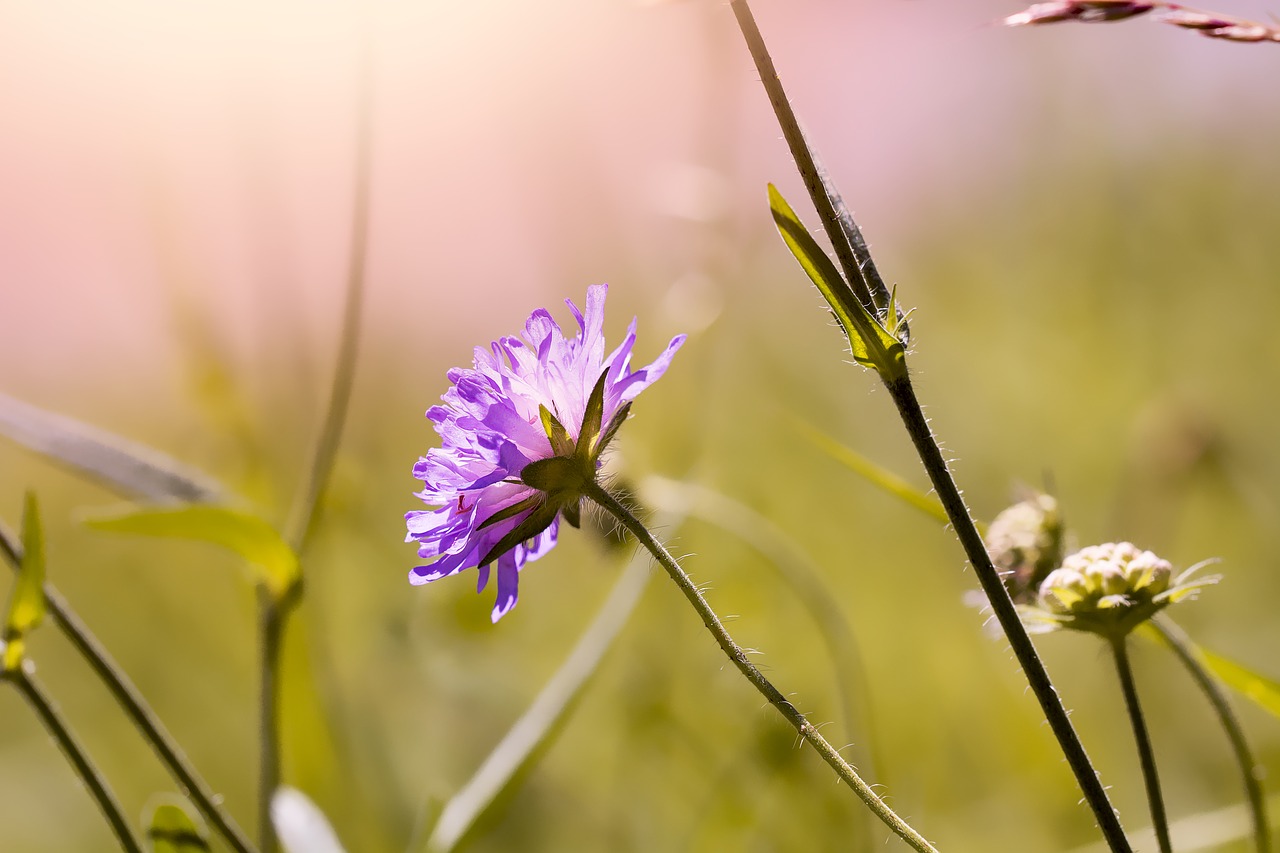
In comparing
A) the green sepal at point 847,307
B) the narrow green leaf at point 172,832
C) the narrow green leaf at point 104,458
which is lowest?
the narrow green leaf at point 172,832

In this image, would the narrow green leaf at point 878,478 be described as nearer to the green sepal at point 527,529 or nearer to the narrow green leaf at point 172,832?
the green sepal at point 527,529

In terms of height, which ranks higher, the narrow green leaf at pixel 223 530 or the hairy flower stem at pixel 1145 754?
the hairy flower stem at pixel 1145 754

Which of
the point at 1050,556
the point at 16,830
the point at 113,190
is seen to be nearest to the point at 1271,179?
the point at 1050,556

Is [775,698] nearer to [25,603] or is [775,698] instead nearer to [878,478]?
[878,478]

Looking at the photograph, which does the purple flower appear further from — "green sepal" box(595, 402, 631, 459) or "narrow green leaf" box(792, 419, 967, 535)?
"narrow green leaf" box(792, 419, 967, 535)

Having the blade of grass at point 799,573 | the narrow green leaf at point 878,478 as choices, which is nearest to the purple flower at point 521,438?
the narrow green leaf at point 878,478

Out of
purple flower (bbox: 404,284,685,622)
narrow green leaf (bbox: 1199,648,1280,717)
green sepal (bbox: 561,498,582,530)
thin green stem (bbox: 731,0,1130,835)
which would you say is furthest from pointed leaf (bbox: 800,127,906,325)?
narrow green leaf (bbox: 1199,648,1280,717)
